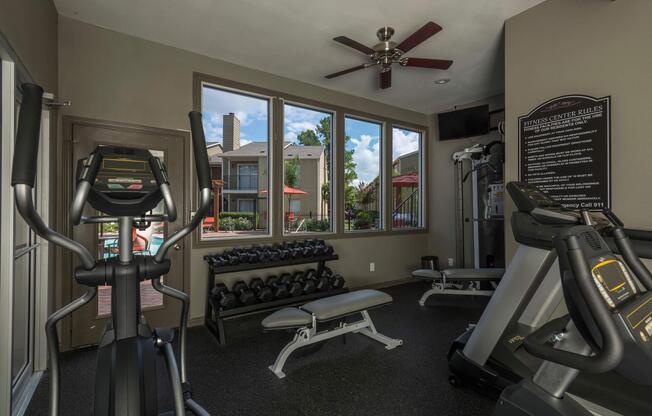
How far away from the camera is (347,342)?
2.95 meters

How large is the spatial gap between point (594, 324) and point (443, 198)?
4.76m

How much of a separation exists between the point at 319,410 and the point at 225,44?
10.7ft

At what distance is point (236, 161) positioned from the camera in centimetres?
379

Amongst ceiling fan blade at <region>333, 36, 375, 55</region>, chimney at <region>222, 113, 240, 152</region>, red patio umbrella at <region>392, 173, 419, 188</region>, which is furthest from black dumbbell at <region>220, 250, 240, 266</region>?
red patio umbrella at <region>392, 173, 419, 188</region>

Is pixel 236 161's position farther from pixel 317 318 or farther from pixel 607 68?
pixel 607 68

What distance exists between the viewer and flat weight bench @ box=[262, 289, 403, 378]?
238cm

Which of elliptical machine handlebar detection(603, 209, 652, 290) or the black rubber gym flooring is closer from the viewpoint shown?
elliptical machine handlebar detection(603, 209, 652, 290)

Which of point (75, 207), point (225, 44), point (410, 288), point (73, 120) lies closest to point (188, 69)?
point (225, 44)

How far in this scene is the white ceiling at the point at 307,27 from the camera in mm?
2625

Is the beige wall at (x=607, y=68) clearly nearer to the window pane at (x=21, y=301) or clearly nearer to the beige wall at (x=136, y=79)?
the beige wall at (x=136, y=79)

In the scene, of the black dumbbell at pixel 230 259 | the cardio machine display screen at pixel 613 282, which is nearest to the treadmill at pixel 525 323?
the cardio machine display screen at pixel 613 282

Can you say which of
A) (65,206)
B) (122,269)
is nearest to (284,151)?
(65,206)

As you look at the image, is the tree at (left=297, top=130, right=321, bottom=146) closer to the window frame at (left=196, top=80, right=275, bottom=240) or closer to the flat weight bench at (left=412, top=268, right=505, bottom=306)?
the window frame at (left=196, top=80, right=275, bottom=240)

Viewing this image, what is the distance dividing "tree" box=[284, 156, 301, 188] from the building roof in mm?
66
